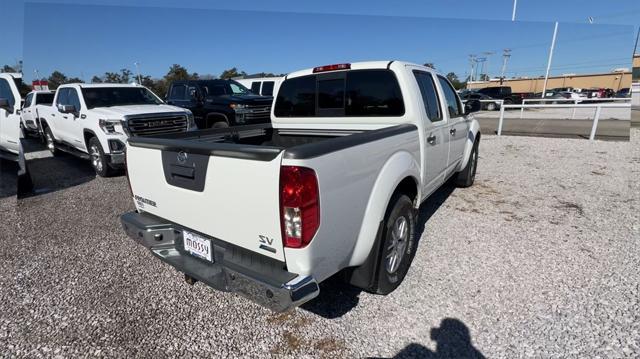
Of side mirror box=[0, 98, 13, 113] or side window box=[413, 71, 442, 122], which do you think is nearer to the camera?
side window box=[413, 71, 442, 122]

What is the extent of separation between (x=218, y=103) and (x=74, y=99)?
328 centimetres

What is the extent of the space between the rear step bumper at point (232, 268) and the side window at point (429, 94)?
90.2 inches

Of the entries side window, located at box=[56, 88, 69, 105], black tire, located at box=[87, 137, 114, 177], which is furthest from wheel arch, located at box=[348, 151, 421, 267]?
side window, located at box=[56, 88, 69, 105]

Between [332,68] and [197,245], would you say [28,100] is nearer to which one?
[332,68]

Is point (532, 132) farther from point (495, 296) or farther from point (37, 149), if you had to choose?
point (37, 149)

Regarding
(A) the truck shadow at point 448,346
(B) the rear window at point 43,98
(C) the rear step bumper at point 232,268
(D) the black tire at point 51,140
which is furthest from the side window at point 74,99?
(A) the truck shadow at point 448,346

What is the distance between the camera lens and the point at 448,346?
88.4 inches

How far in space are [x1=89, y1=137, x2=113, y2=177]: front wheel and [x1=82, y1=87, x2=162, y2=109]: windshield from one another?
3.14 ft

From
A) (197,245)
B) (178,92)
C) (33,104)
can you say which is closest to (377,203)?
(197,245)

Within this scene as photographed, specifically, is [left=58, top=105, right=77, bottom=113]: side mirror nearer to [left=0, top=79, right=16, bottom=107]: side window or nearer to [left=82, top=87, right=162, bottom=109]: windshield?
[left=82, top=87, right=162, bottom=109]: windshield

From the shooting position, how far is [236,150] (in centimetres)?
190

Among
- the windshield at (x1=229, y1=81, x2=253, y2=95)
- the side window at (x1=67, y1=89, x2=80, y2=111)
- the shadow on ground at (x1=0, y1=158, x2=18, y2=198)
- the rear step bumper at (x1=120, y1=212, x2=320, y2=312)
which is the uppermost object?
the windshield at (x1=229, y1=81, x2=253, y2=95)

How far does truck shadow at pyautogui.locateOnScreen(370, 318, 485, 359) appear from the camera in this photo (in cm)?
217

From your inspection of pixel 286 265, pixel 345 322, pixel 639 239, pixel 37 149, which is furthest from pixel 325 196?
pixel 37 149
